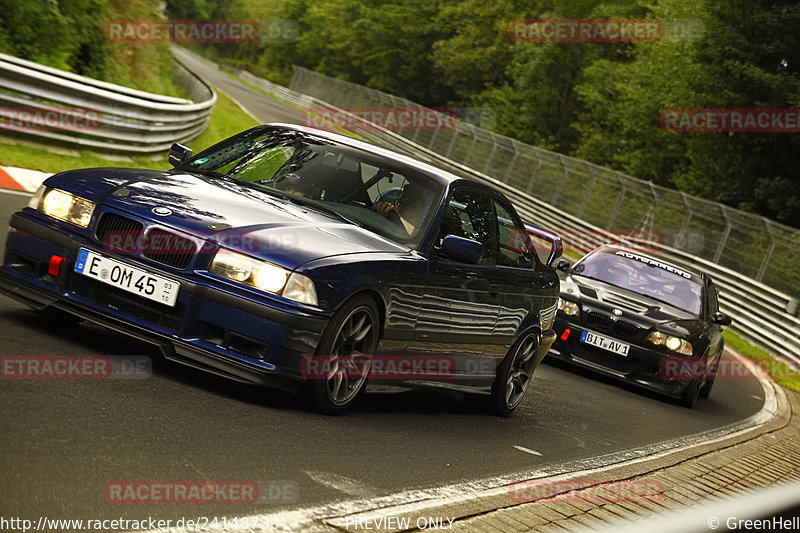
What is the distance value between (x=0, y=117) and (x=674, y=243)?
19.6 metres

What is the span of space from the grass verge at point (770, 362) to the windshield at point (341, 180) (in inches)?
486

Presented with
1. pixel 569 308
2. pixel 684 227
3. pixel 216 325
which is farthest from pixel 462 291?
pixel 684 227

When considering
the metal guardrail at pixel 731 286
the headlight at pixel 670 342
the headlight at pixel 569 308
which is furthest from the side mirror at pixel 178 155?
the metal guardrail at pixel 731 286

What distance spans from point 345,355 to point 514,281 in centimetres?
217

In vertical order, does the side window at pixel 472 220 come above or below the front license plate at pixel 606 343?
above

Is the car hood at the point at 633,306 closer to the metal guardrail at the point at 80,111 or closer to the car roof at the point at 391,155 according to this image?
the car roof at the point at 391,155

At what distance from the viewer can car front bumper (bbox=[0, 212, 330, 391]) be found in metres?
5.41

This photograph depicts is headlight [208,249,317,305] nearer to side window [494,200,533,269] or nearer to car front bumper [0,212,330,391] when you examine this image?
car front bumper [0,212,330,391]

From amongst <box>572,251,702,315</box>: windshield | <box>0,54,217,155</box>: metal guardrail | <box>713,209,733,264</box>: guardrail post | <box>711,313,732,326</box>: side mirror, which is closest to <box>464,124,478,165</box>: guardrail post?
<box>713,209,733,264</box>: guardrail post

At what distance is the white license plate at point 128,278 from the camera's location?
5.45m

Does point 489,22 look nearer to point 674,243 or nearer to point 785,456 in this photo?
point 674,243

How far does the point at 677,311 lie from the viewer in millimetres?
12047

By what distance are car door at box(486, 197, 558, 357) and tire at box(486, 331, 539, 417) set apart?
0.12 metres

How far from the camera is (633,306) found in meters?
11.8
